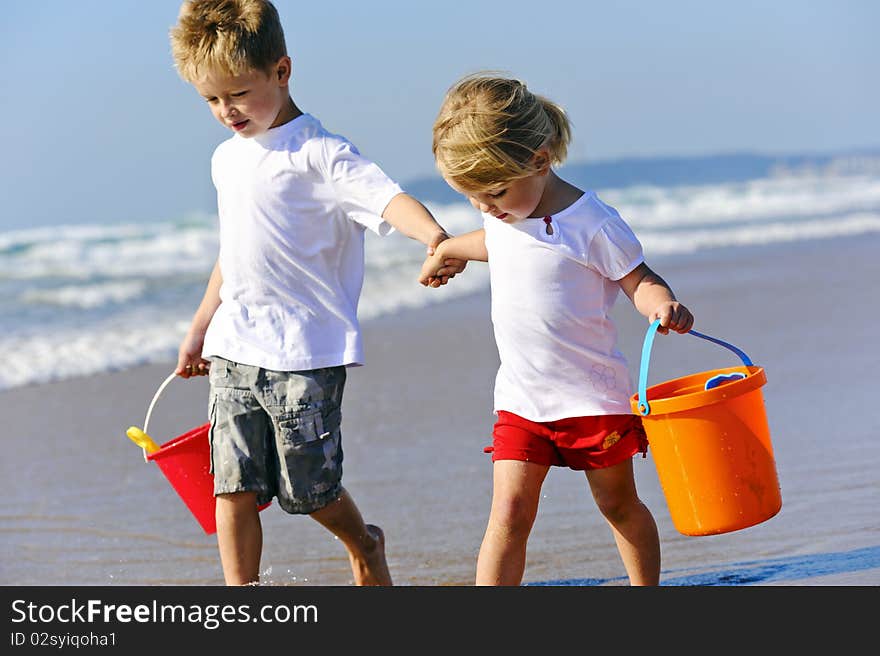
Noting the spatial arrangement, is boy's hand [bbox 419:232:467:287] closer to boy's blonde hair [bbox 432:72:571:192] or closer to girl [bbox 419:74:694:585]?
girl [bbox 419:74:694:585]

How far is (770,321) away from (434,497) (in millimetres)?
3581

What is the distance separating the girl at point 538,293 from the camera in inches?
119

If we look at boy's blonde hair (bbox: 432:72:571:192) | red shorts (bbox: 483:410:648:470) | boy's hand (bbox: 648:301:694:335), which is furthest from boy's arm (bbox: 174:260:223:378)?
boy's hand (bbox: 648:301:694:335)

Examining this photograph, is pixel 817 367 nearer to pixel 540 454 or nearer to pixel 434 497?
pixel 434 497

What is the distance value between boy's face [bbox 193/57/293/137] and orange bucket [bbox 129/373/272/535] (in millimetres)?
776

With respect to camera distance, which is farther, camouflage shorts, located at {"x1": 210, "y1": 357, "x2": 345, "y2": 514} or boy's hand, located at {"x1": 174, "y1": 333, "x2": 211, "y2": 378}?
boy's hand, located at {"x1": 174, "y1": 333, "x2": 211, "y2": 378}

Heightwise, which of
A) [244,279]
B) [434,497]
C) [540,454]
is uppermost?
[244,279]

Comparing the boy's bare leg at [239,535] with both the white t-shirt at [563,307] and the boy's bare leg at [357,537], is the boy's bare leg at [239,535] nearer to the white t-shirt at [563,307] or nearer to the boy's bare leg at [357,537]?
the boy's bare leg at [357,537]

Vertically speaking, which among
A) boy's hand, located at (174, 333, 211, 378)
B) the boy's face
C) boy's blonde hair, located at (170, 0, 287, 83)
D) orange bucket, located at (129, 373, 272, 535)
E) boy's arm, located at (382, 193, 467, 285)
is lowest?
orange bucket, located at (129, 373, 272, 535)

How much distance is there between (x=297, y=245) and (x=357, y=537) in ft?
2.71

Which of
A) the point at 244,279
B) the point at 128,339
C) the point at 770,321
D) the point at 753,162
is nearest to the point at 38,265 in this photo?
the point at 128,339

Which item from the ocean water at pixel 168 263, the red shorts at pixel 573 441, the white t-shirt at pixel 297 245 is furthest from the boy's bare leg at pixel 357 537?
the ocean water at pixel 168 263

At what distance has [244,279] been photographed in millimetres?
3371

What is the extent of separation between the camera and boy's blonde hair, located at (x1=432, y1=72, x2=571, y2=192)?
2994 millimetres
